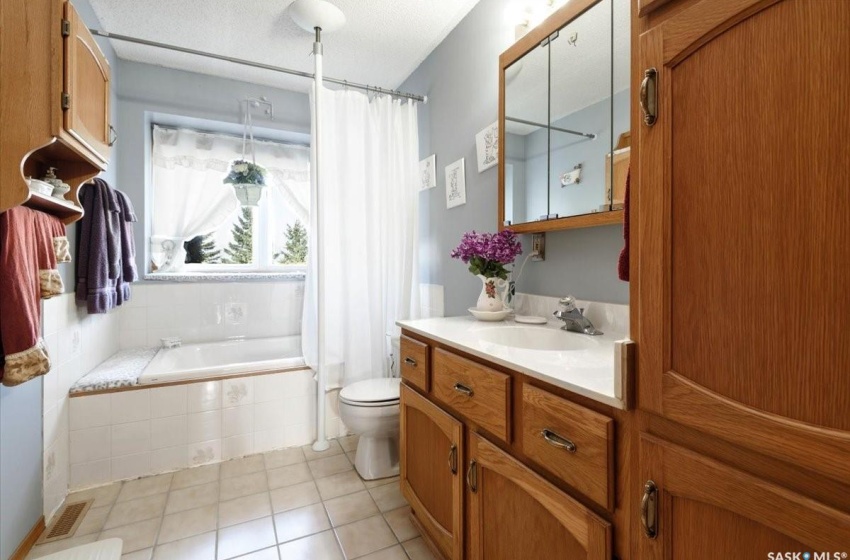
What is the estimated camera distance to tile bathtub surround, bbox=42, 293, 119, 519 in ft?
5.49

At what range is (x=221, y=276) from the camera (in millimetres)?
2980

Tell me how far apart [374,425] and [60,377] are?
4.94ft

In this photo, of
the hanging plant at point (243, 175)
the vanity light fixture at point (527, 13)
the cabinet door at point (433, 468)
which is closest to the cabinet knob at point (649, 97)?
the cabinet door at point (433, 468)

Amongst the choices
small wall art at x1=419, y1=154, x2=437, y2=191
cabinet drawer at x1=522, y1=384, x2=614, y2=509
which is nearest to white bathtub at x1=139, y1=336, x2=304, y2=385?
small wall art at x1=419, y1=154, x2=437, y2=191

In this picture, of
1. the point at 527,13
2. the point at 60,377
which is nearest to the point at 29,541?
the point at 60,377

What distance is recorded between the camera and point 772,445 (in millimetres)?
485

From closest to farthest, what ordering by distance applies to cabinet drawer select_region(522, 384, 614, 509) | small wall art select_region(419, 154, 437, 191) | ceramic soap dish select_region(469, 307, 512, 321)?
cabinet drawer select_region(522, 384, 614, 509)
ceramic soap dish select_region(469, 307, 512, 321)
small wall art select_region(419, 154, 437, 191)

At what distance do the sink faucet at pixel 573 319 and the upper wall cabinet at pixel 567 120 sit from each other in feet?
0.95

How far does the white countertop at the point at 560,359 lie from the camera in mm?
760

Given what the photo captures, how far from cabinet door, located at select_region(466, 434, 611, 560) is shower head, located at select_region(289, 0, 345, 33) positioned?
221 cm

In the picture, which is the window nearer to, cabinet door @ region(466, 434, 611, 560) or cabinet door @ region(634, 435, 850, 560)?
cabinet door @ region(466, 434, 611, 560)

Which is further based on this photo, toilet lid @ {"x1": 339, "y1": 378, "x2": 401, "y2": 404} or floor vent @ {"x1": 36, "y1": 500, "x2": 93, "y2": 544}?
toilet lid @ {"x1": 339, "y1": 378, "x2": 401, "y2": 404}

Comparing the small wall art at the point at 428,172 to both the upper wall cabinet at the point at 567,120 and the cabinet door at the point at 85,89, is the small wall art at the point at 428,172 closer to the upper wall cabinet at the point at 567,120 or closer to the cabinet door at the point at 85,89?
the upper wall cabinet at the point at 567,120

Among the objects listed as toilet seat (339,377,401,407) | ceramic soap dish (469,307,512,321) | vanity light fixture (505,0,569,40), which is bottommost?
toilet seat (339,377,401,407)
